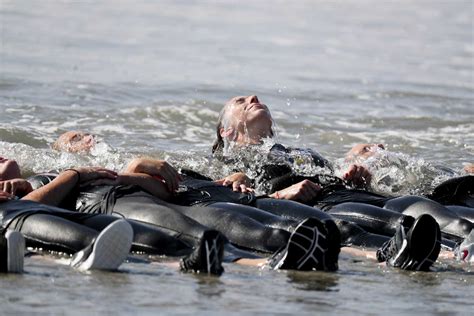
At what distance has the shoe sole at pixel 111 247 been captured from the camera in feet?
21.3

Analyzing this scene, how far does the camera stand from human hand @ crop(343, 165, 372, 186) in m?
10.2

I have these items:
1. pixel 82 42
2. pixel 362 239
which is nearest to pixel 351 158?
pixel 362 239

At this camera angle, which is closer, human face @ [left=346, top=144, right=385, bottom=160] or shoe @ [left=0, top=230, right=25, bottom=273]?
shoe @ [left=0, top=230, right=25, bottom=273]

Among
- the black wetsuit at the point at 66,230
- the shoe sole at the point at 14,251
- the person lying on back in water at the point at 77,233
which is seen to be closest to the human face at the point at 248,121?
the person lying on back in water at the point at 77,233

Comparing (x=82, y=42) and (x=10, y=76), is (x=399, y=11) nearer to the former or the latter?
(x=82, y=42)

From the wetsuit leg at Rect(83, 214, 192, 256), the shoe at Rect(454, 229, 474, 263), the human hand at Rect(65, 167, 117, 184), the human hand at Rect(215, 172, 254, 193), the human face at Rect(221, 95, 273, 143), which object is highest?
the human face at Rect(221, 95, 273, 143)

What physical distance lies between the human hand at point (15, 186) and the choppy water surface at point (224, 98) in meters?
1.40

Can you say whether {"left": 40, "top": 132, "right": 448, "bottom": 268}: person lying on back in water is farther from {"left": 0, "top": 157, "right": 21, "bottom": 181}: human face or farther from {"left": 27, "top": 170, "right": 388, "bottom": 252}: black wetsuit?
{"left": 0, "top": 157, "right": 21, "bottom": 181}: human face

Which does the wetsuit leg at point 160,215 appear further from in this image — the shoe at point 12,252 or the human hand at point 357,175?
the human hand at point 357,175

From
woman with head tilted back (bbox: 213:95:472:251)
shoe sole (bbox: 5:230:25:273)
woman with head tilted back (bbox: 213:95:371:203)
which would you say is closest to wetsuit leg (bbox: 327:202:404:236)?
woman with head tilted back (bbox: 213:95:472:251)

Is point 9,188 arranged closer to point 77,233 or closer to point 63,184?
point 63,184

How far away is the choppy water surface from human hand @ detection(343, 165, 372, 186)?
30.0 inches

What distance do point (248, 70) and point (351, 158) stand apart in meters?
10.0

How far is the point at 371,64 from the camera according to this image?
23.8 meters
